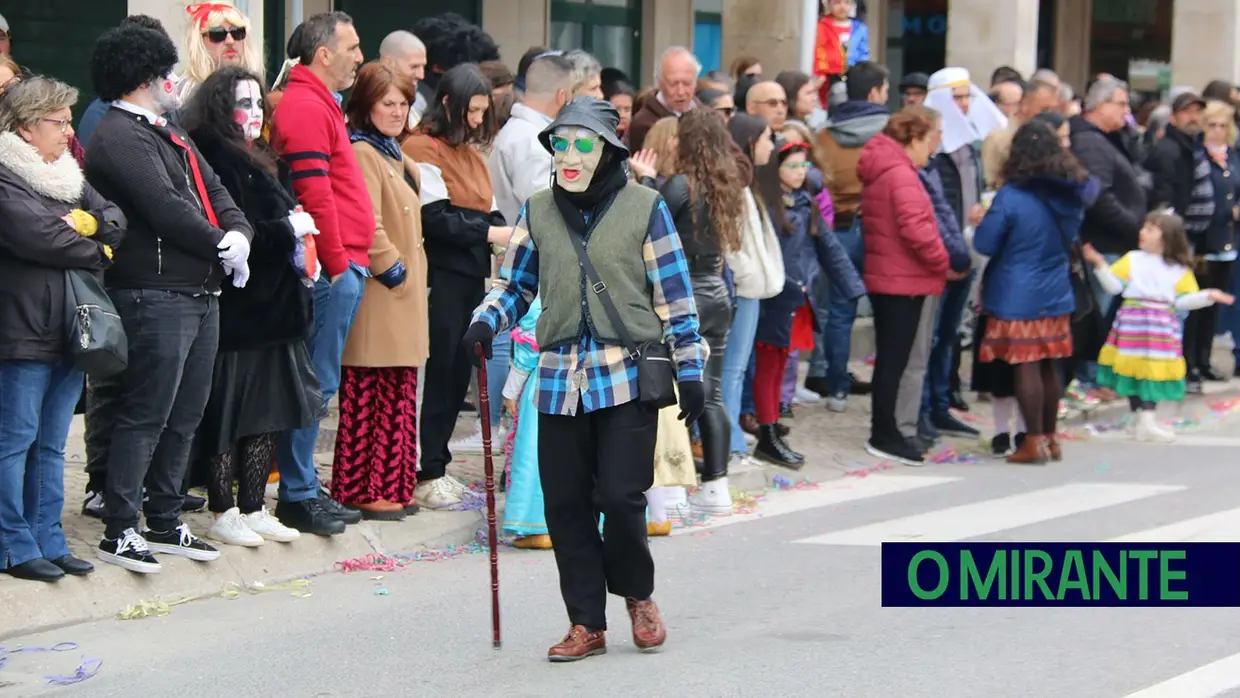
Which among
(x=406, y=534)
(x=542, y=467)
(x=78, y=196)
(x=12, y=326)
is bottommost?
(x=406, y=534)

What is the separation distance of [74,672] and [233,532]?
1.58m

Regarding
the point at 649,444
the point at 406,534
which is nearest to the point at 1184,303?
the point at 406,534

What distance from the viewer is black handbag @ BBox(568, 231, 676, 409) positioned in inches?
279

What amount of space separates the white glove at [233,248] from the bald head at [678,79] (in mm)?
Result: 4651

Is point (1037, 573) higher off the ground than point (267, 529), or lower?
lower

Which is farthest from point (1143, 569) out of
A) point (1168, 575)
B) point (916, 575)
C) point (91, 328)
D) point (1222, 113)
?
point (1222, 113)

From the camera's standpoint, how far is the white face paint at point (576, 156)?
23.3 ft

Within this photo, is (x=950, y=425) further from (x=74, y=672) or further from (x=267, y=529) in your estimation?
(x=74, y=672)

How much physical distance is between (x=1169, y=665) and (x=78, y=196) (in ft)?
13.9

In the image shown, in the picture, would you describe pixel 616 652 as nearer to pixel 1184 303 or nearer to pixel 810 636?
pixel 810 636

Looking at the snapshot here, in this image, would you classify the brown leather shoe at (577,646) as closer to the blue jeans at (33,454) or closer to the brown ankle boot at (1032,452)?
the blue jeans at (33,454)

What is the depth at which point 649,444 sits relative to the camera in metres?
7.23

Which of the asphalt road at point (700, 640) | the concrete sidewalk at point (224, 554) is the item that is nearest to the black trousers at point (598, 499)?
the asphalt road at point (700, 640)

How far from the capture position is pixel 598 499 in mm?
7168
